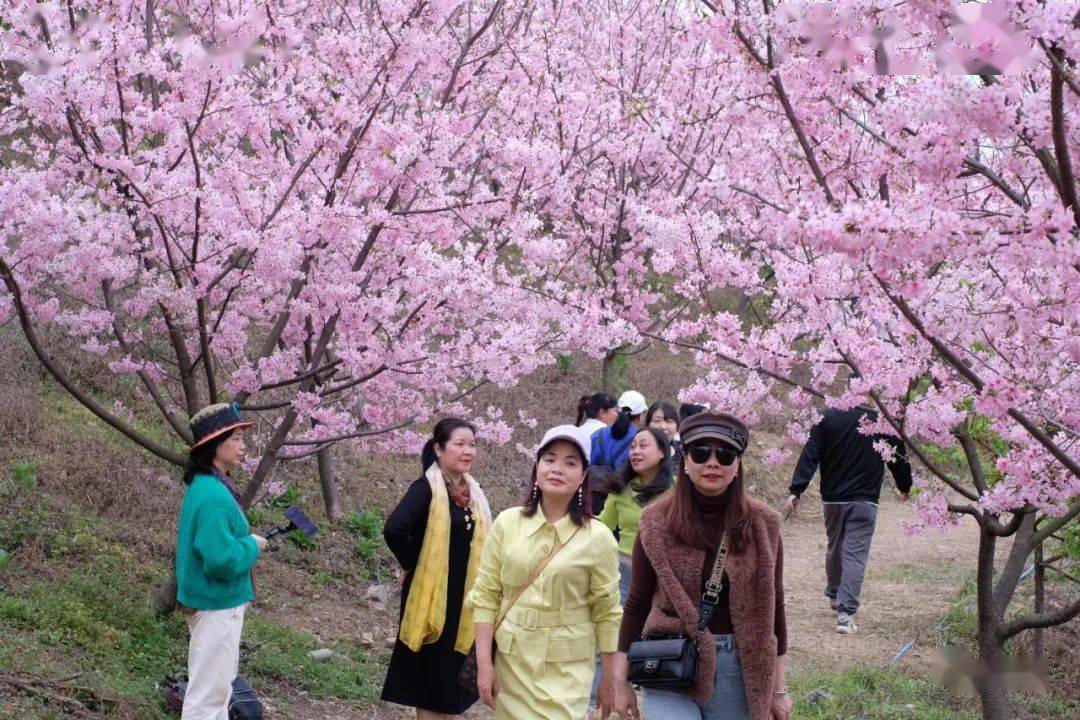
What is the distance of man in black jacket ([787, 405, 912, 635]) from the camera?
30.8ft

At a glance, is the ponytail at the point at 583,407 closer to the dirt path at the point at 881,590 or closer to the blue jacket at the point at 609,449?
the blue jacket at the point at 609,449

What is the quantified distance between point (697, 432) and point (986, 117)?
52.7 inches

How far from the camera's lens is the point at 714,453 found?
12.6ft

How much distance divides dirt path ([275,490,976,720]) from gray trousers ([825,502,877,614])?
343 millimetres

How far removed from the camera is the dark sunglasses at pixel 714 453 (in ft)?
12.6

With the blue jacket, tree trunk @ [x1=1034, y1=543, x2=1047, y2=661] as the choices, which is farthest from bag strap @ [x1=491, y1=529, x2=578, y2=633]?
tree trunk @ [x1=1034, y1=543, x2=1047, y2=661]

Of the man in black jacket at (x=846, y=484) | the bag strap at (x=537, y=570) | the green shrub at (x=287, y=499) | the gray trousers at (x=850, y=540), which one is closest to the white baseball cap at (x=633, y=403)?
the man in black jacket at (x=846, y=484)

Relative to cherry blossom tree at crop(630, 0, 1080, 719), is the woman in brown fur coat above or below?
below

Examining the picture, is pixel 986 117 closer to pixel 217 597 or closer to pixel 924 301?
pixel 924 301

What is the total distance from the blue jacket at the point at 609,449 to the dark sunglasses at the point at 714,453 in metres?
3.47

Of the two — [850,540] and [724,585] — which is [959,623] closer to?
[850,540]

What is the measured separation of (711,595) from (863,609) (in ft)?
24.5

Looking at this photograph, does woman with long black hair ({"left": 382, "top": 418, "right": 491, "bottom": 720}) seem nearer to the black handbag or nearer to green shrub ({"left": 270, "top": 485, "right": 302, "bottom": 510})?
the black handbag

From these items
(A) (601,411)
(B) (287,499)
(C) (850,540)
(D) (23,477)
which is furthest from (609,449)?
(B) (287,499)
